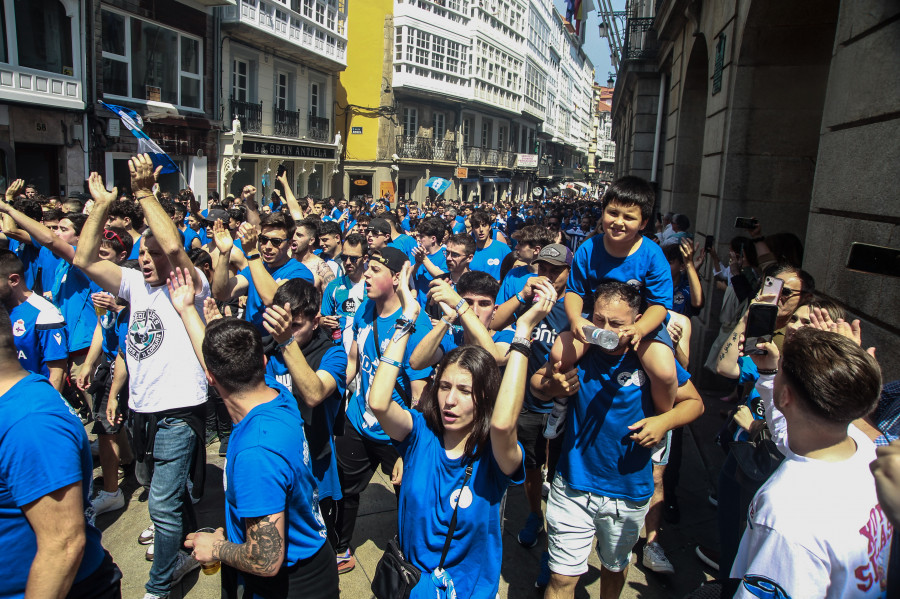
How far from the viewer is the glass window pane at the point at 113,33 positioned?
16516 mm

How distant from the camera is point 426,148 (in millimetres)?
36438

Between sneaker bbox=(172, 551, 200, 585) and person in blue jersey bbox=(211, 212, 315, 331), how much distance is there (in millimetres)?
1596

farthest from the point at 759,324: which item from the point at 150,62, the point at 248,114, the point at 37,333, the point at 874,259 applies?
the point at 248,114

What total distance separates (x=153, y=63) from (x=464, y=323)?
64.2 ft

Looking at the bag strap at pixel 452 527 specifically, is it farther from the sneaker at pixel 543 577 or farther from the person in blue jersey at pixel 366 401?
the sneaker at pixel 543 577

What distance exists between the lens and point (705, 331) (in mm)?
7465

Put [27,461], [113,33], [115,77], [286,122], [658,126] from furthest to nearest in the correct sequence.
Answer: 1. [286,122]
2. [115,77]
3. [113,33]
4. [658,126]
5. [27,461]

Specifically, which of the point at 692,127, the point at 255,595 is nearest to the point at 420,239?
the point at 255,595

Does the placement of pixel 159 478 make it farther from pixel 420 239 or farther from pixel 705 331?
pixel 705 331

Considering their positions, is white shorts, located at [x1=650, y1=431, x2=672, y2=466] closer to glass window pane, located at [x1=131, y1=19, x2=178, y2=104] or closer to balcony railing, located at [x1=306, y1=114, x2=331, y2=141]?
glass window pane, located at [x1=131, y1=19, x2=178, y2=104]

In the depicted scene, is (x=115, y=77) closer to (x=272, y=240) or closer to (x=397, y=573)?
(x=272, y=240)

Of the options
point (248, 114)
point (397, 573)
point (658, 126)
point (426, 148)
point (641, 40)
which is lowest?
point (397, 573)

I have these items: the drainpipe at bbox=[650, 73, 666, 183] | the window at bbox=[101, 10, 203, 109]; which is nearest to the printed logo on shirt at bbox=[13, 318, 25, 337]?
the drainpipe at bbox=[650, 73, 666, 183]

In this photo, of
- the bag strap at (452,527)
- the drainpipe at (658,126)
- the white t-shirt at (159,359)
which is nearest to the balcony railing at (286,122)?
the drainpipe at (658,126)
